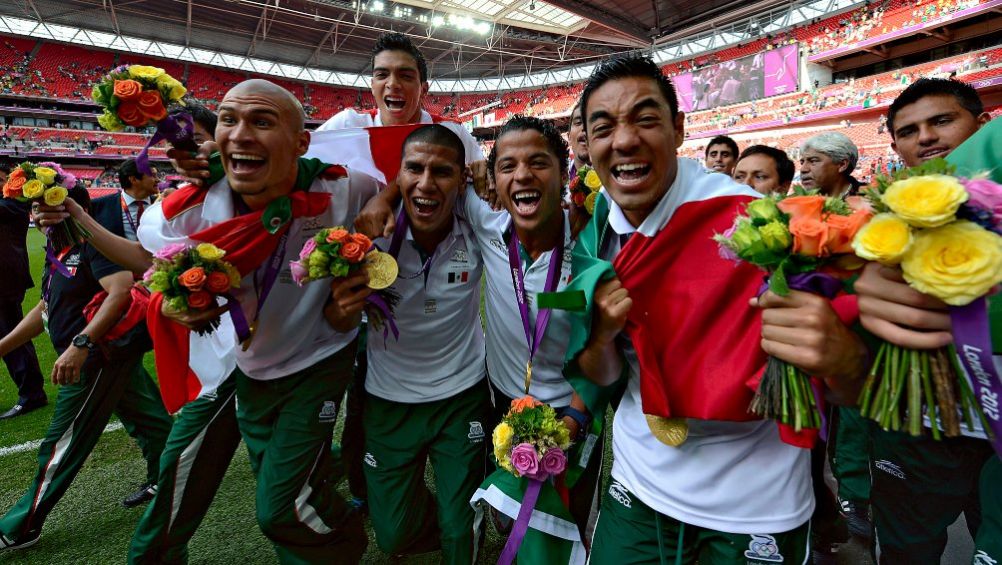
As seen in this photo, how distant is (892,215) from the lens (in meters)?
0.98

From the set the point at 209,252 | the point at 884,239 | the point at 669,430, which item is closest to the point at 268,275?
the point at 209,252

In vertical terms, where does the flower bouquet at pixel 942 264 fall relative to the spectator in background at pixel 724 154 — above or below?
below

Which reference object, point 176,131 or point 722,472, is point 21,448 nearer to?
point 176,131

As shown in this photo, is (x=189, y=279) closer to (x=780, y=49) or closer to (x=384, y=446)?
(x=384, y=446)

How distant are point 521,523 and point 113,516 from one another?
120 inches

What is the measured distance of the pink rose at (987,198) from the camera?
90 cm

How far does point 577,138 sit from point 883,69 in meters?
28.8

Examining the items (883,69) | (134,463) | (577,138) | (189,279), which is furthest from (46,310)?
(883,69)

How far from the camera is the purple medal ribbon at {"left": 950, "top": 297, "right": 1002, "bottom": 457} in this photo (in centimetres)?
92

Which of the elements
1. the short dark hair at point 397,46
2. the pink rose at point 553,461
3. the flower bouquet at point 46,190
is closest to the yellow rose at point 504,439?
the pink rose at point 553,461

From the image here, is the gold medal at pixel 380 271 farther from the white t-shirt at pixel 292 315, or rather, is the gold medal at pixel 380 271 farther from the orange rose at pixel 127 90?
the orange rose at pixel 127 90

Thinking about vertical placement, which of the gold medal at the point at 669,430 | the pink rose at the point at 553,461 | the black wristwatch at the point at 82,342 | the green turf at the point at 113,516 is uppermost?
the black wristwatch at the point at 82,342

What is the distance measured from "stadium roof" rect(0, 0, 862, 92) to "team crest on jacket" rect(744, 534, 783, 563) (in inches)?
1097

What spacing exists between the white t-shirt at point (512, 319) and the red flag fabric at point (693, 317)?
764 mm
